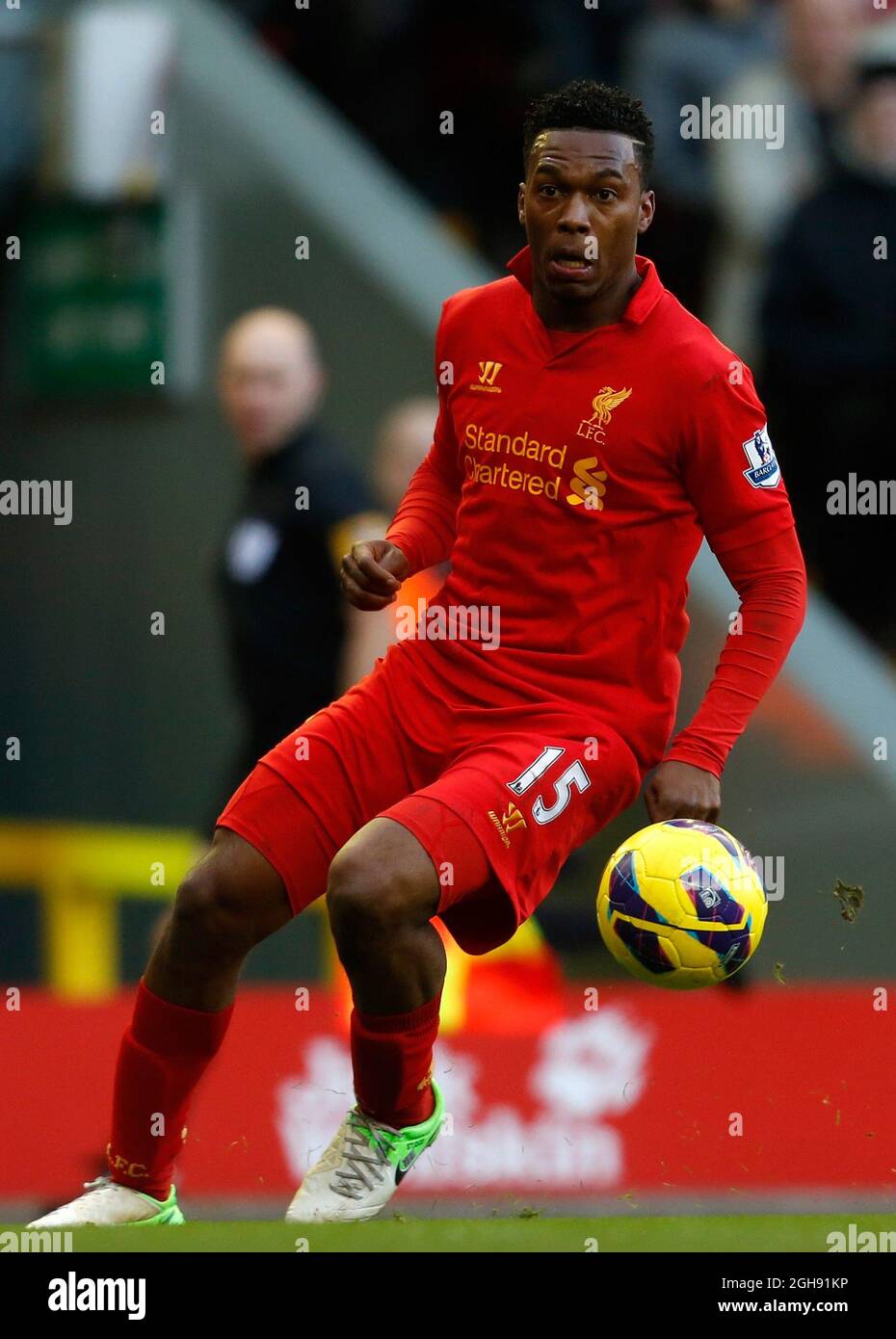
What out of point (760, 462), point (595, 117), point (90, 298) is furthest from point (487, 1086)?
point (90, 298)

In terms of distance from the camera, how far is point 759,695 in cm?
523

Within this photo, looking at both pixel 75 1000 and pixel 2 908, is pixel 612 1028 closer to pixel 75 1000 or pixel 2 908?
pixel 75 1000

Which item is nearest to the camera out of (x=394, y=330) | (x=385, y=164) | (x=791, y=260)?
(x=791, y=260)

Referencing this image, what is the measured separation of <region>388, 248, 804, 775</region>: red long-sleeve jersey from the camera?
5.12 meters

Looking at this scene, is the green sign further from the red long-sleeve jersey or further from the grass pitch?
the grass pitch

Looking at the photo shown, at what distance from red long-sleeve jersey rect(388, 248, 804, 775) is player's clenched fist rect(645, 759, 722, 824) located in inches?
1.3

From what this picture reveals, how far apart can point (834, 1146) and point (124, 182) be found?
5.16 meters

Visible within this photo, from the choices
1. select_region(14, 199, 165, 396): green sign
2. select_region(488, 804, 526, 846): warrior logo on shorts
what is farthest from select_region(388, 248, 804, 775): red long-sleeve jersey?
select_region(14, 199, 165, 396): green sign

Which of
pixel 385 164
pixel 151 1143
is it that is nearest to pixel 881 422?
pixel 385 164

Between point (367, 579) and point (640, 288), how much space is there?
863mm

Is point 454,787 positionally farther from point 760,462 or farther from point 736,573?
point 760,462

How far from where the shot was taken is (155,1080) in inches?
210

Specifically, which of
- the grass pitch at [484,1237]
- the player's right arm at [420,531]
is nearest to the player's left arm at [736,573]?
the player's right arm at [420,531]
